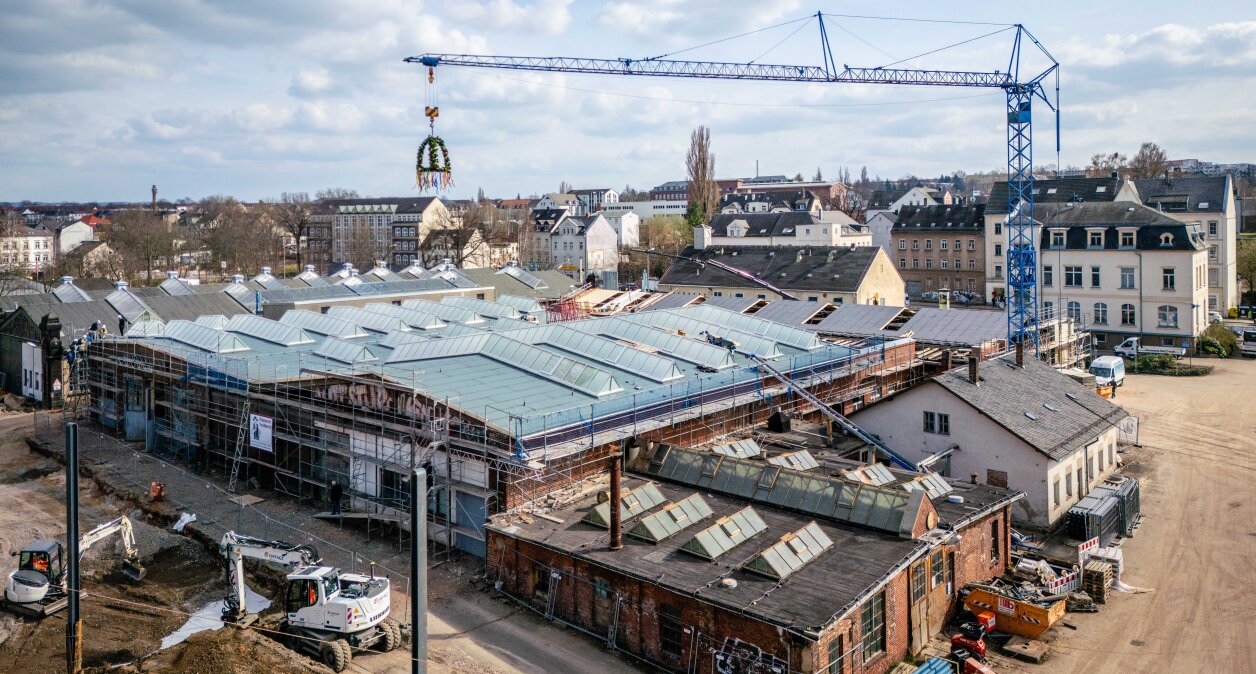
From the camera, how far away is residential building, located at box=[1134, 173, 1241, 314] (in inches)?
2358

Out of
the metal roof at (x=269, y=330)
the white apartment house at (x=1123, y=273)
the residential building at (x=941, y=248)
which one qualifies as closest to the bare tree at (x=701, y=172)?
the residential building at (x=941, y=248)

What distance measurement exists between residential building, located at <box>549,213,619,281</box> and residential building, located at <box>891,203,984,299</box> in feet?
100

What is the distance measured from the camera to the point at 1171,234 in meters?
51.1

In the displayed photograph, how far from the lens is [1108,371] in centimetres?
4281

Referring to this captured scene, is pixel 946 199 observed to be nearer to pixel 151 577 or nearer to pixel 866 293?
pixel 866 293

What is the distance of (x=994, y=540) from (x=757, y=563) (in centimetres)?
743

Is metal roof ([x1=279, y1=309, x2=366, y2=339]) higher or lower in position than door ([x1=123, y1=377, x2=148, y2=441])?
higher

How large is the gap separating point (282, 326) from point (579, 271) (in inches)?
1999

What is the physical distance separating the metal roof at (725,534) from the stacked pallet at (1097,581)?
24.1 ft

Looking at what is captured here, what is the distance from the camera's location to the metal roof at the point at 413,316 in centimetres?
3816

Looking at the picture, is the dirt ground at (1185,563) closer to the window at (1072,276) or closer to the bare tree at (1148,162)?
the window at (1072,276)

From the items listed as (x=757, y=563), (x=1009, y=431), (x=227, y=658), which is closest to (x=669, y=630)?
(x=757, y=563)

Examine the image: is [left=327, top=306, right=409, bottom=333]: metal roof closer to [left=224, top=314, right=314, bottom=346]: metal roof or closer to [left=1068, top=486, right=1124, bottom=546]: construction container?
[left=224, top=314, right=314, bottom=346]: metal roof

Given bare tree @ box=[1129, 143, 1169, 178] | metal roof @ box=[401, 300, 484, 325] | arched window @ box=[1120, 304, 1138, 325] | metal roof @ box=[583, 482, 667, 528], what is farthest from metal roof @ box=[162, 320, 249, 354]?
bare tree @ box=[1129, 143, 1169, 178]
